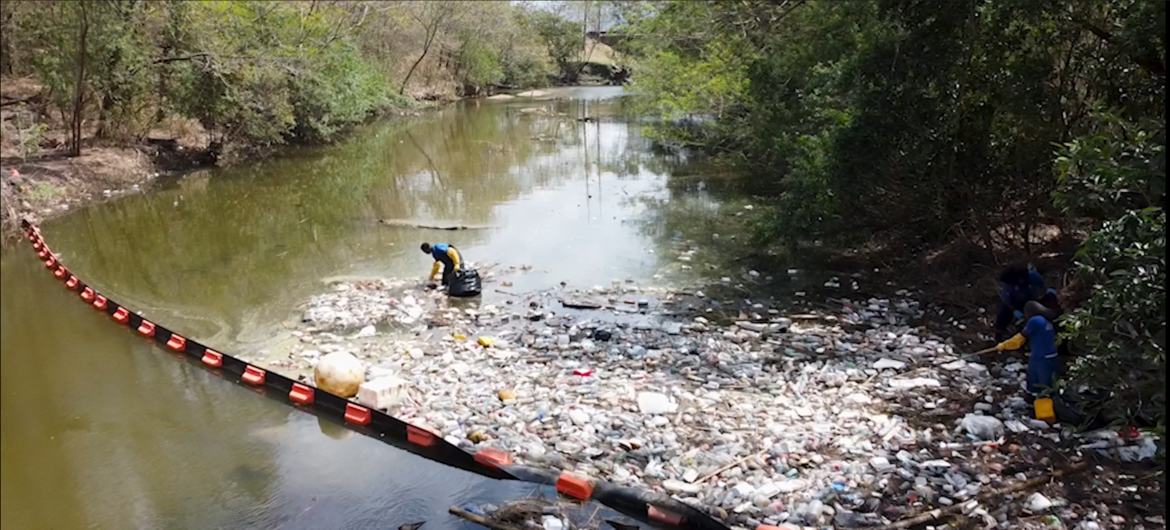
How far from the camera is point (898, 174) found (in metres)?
8.54

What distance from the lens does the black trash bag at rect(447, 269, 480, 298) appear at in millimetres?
9000

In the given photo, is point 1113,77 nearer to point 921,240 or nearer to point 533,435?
point 921,240

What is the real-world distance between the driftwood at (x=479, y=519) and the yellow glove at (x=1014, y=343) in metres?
4.19

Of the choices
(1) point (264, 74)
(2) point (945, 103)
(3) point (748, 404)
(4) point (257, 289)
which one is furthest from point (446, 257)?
(1) point (264, 74)

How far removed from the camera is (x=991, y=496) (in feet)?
14.8

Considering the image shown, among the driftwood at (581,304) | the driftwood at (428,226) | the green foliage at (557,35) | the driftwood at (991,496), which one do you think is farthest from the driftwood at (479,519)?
the green foliage at (557,35)

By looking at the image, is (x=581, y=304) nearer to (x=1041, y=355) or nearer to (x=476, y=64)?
(x=1041, y=355)

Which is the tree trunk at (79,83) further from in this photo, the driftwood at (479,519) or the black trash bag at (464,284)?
the driftwood at (479,519)

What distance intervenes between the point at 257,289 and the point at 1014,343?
322 inches

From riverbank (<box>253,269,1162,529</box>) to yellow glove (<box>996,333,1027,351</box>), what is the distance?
0.12 meters

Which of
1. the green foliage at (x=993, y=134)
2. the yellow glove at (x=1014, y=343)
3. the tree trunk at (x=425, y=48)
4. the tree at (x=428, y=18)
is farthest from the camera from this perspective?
the tree trunk at (x=425, y=48)

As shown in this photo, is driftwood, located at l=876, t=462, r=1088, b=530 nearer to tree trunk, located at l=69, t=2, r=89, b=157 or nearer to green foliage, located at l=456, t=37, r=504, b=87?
tree trunk, located at l=69, t=2, r=89, b=157

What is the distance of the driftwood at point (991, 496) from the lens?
14.2 feet

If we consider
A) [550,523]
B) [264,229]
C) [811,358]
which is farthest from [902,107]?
[264,229]
